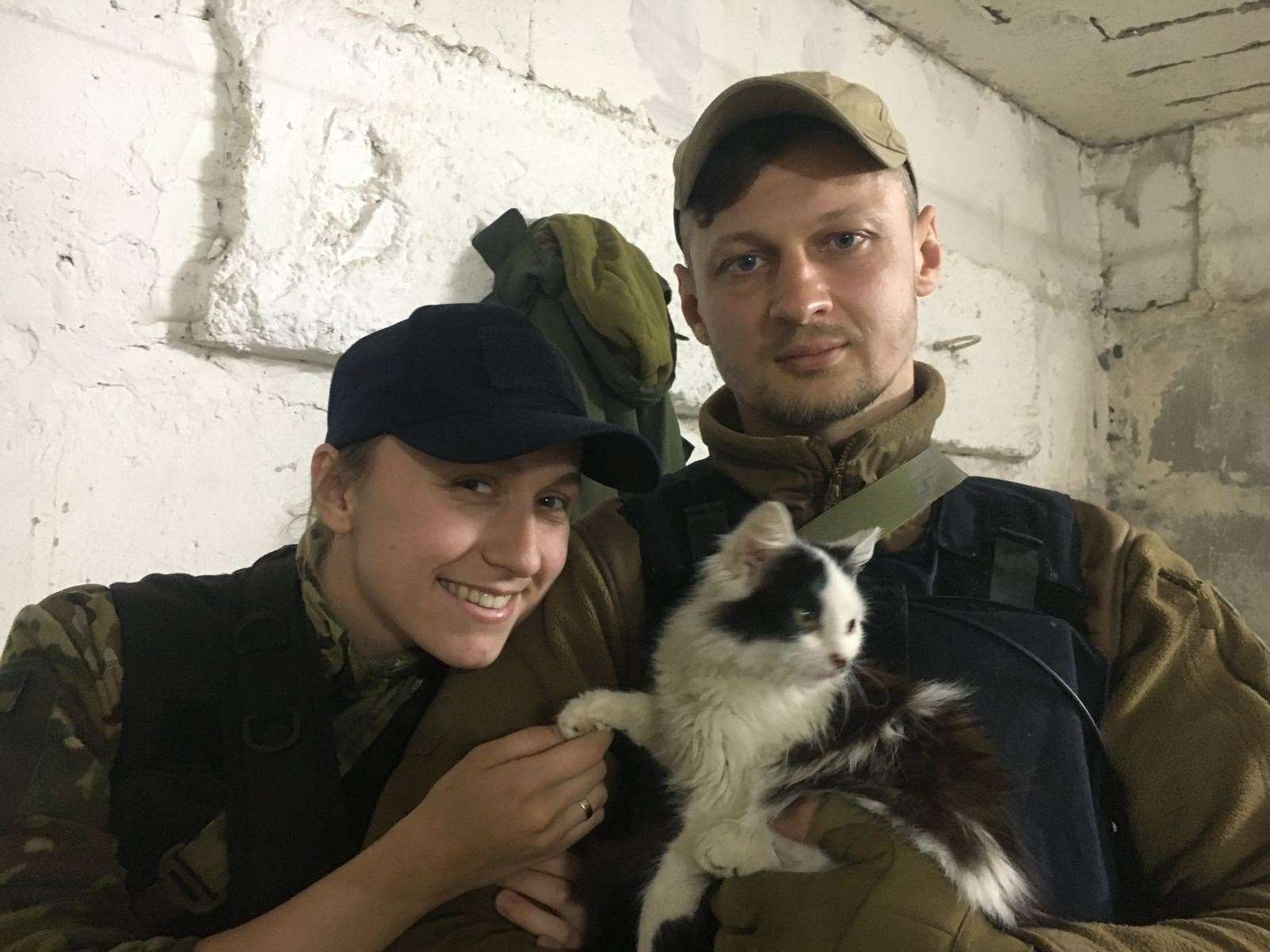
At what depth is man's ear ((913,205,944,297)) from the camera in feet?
5.20

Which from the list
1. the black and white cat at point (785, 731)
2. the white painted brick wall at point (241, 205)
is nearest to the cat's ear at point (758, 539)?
the black and white cat at point (785, 731)

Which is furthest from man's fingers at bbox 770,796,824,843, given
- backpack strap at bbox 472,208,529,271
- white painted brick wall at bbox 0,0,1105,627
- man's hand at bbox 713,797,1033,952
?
backpack strap at bbox 472,208,529,271

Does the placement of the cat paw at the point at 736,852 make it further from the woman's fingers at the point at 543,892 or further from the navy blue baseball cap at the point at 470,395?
the navy blue baseball cap at the point at 470,395

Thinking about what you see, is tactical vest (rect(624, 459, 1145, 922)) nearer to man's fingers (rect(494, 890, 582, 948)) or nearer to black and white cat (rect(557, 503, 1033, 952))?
black and white cat (rect(557, 503, 1033, 952))

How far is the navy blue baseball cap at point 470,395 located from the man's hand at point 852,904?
54 cm

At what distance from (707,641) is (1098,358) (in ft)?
12.1

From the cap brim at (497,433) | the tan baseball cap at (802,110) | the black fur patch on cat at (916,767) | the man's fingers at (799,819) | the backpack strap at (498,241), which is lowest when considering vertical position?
the man's fingers at (799,819)

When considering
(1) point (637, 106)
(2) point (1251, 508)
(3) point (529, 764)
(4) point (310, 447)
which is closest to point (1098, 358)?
(2) point (1251, 508)

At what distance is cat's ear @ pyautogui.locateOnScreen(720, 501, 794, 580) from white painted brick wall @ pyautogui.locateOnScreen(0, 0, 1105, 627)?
3.28 feet

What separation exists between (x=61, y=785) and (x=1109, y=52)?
3.75 m

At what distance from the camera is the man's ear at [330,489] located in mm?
1303

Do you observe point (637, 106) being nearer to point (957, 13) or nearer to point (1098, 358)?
point (957, 13)

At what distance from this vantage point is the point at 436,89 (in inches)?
79.0

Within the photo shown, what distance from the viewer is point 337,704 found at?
1.30 m
